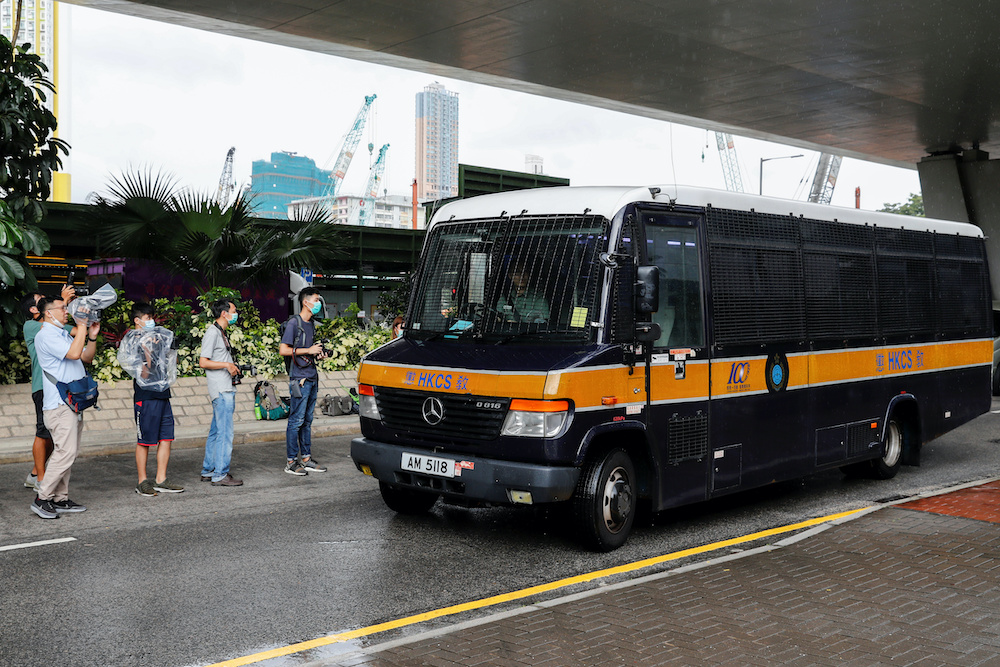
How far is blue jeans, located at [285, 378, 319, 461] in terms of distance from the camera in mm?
10680

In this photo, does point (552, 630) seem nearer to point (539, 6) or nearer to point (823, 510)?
point (823, 510)

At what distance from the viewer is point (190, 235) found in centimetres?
1560

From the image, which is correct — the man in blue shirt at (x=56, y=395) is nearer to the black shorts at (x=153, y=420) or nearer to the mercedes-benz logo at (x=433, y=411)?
the black shorts at (x=153, y=420)

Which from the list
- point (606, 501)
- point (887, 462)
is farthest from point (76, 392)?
point (887, 462)

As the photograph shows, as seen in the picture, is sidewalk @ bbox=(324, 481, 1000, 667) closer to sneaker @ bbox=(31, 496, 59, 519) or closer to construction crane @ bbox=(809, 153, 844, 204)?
sneaker @ bbox=(31, 496, 59, 519)

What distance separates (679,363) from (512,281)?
4.88ft

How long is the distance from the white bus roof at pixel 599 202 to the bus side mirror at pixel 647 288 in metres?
0.58

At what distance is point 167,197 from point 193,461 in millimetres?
5455

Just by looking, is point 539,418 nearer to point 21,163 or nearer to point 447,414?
point 447,414

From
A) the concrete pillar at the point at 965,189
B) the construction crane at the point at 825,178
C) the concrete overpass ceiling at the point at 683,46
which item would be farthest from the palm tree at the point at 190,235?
the construction crane at the point at 825,178

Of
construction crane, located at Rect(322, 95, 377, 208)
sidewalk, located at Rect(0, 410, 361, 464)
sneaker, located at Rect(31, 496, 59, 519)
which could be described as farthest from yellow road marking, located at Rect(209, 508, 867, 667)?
construction crane, located at Rect(322, 95, 377, 208)

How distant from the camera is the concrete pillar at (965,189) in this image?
3391 centimetres

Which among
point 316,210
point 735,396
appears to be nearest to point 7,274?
point 316,210

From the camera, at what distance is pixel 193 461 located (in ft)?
39.4
